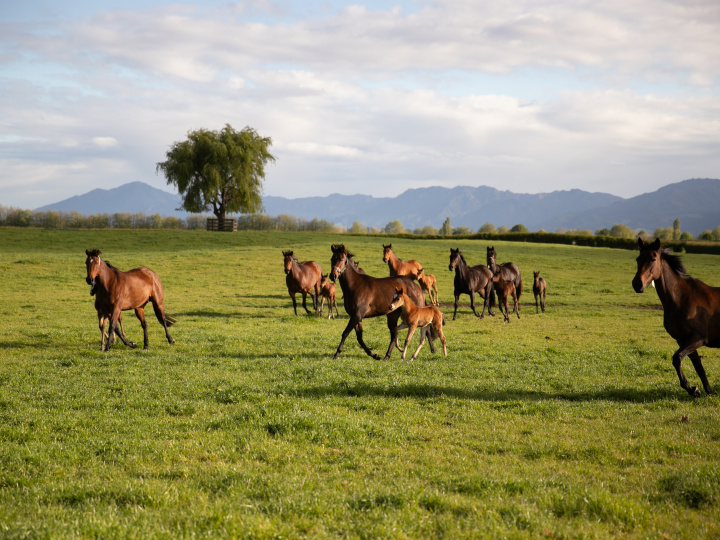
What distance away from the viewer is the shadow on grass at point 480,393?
372 inches

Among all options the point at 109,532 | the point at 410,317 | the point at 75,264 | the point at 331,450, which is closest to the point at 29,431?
the point at 109,532

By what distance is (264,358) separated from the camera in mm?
12625

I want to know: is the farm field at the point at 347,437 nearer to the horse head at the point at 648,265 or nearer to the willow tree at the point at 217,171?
the horse head at the point at 648,265

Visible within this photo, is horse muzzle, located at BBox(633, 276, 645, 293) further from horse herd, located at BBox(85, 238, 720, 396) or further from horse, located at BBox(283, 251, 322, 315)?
horse, located at BBox(283, 251, 322, 315)

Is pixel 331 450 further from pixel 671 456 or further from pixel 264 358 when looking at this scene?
pixel 264 358

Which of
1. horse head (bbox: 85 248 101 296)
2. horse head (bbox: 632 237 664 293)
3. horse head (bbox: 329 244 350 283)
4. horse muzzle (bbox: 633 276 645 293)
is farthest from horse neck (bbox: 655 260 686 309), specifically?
horse head (bbox: 85 248 101 296)

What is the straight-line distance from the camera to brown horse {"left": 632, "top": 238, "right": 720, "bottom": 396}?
894cm

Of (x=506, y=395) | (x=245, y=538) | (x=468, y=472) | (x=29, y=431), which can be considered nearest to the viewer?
(x=245, y=538)

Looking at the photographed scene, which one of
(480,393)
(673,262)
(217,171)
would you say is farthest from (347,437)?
(217,171)

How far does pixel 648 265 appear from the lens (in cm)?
894

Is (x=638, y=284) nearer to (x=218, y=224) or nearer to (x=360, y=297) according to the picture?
(x=360, y=297)

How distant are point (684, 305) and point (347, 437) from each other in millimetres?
6309

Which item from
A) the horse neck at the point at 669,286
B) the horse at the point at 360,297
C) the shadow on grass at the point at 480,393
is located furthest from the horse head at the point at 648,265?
the horse at the point at 360,297

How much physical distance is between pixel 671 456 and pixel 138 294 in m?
12.4
